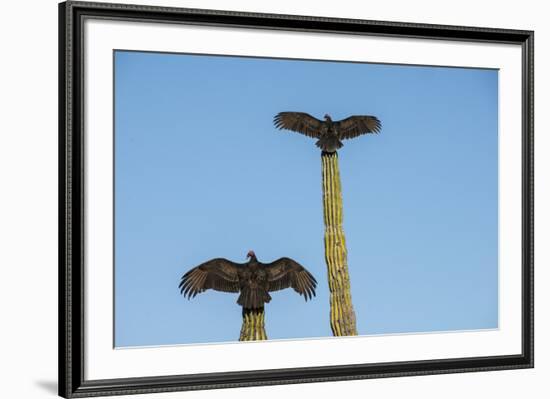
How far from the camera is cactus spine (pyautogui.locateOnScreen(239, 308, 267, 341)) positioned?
9.20 feet

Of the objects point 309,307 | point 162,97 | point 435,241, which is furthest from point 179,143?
point 435,241

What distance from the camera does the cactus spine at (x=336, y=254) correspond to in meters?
2.89

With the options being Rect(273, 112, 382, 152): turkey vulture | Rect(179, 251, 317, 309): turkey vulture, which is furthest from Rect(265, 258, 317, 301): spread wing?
Rect(273, 112, 382, 152): turkey vulture

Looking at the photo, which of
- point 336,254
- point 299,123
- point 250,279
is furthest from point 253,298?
point 299,123

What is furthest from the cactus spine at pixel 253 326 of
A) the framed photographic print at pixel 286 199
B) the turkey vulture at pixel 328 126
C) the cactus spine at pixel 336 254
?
the turkey vulture at pixel 328 126

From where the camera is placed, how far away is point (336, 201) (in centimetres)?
290

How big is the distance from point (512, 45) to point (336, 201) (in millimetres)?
687

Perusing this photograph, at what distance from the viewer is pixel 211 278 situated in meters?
2.78

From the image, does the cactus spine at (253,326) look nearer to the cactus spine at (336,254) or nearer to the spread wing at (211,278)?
the spread wing at (211,278)

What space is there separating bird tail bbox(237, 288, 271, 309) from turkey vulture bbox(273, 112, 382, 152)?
0.41 meters

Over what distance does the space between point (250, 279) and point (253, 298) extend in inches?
2.0

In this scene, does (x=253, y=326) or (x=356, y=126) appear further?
(x=356, y=126)

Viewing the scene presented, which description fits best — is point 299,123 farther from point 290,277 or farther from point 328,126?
point 290,277

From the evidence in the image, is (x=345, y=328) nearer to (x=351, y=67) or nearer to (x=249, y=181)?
(x=249, y=181)
